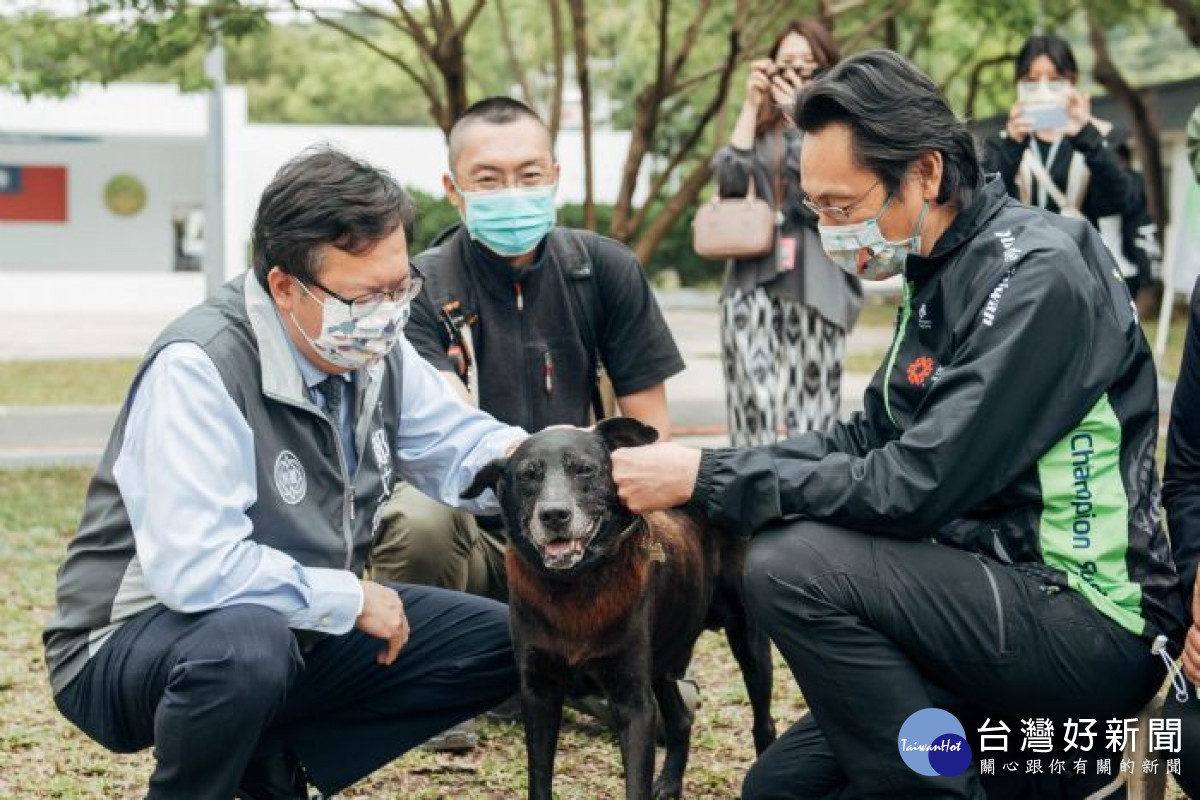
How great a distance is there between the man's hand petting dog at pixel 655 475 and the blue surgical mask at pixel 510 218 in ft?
4.78

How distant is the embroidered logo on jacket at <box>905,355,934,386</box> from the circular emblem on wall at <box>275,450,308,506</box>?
4.64 ft

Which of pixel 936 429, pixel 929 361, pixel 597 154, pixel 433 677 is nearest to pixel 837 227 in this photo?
pixel 929 361

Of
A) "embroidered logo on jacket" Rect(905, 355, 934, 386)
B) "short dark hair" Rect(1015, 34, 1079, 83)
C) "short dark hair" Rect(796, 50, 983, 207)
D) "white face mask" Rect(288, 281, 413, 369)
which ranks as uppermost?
"short dark hair" Rect(1015, 34, 1079, 83)

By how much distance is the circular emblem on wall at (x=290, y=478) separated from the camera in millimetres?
3604

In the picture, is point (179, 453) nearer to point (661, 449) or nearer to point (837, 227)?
point (661, 449)

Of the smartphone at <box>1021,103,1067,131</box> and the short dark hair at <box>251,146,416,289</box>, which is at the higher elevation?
the smartphone at <box>1021,103,1067,131</box>

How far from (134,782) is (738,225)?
3.78 meters

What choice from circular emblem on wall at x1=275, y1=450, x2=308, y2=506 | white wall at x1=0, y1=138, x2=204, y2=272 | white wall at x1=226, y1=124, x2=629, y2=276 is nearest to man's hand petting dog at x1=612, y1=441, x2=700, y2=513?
circular emblem on wall at x1=275, y1=450, x2=308, y2=506

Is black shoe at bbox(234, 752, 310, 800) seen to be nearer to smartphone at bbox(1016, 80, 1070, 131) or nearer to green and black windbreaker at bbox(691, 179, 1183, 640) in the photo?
green and black windbreaker at bbox(691, 179, 1183, 640)

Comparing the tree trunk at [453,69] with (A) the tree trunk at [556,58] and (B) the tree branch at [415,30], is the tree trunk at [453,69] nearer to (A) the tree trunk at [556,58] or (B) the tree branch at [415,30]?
(B) the tree branch at [415,30]

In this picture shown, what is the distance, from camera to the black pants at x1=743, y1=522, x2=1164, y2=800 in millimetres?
3414

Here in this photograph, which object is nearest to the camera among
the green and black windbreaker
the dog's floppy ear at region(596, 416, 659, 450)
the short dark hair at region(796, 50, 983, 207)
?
the green and black windbreaker

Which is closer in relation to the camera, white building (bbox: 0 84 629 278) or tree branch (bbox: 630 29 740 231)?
tree branch (bbox: 630 29 740 231)

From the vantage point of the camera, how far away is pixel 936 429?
334 centimetres
